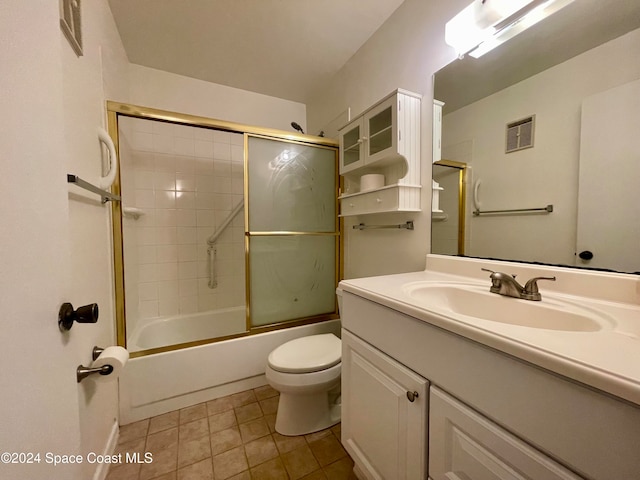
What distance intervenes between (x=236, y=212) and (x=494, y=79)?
202 cm

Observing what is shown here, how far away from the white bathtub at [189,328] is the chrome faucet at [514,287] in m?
1.78

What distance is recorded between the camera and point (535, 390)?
1.50 ft

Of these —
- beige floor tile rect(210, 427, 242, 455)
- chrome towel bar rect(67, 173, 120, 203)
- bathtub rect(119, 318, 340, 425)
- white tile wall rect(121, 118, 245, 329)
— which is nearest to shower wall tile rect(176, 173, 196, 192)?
white tile wall rect(121, 118, 245, 329)

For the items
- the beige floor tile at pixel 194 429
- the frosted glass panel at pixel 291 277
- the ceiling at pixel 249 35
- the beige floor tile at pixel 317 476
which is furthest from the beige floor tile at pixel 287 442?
the ceiling at pixel 249 35

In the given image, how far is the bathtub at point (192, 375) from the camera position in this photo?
1400mm

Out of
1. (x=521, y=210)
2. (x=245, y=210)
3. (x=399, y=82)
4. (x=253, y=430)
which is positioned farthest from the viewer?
(x=245, y=210)

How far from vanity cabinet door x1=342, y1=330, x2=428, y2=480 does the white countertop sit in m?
0.22

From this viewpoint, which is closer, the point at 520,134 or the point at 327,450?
the point at 520,134

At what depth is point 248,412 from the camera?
4.85ft

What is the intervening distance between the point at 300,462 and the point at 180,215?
1984 mm

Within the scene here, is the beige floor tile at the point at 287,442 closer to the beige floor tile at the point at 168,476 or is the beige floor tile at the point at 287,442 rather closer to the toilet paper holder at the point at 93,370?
the beige floor tile at the point at 168,476

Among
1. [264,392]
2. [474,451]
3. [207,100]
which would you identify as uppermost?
[207,100]

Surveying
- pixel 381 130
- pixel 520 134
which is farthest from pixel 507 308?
pixel 381 130

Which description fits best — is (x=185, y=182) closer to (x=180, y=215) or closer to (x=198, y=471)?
(x=180, y=215)
